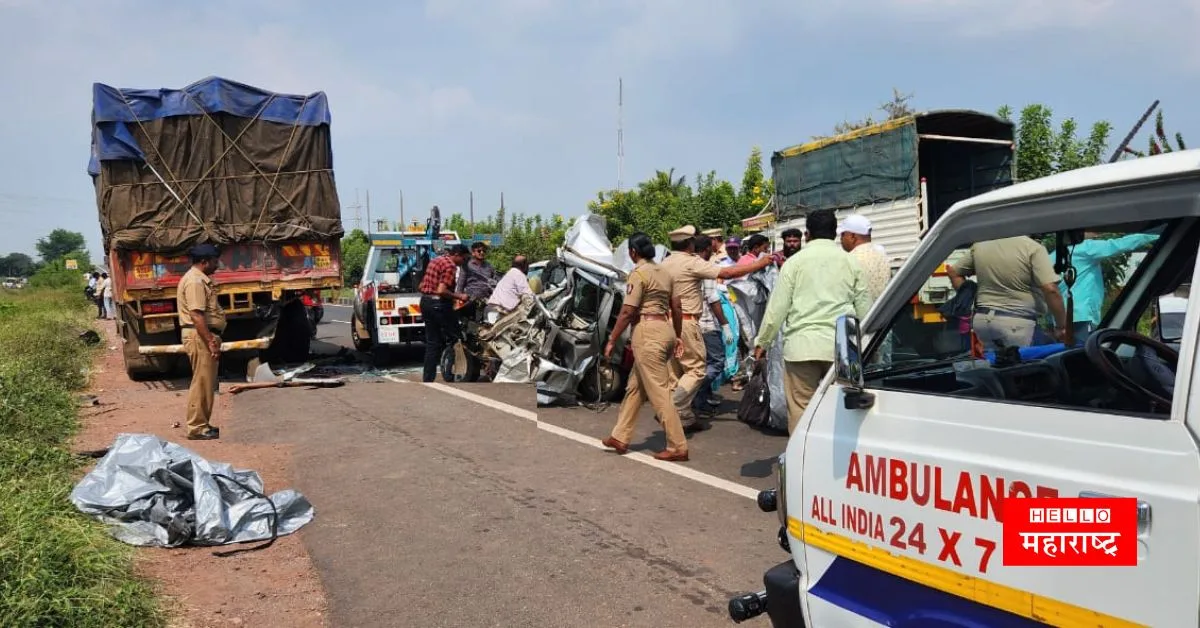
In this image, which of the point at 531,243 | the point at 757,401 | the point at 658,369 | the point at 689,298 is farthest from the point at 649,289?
the point at 531,243

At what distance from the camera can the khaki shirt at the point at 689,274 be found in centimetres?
Answer: 737

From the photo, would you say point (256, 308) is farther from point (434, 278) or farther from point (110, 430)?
point (110, 430)

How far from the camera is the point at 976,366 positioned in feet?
8.66

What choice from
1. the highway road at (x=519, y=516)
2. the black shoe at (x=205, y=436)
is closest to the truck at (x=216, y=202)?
the highway road at (x=519, y=516)

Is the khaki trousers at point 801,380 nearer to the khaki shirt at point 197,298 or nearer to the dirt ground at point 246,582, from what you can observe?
the dirt ground at point 246,582

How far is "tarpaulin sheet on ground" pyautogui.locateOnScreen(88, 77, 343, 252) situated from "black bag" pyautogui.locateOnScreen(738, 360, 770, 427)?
670cm

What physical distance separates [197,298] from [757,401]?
5094 mm

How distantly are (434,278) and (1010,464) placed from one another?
29.8ft

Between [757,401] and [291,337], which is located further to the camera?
[291,337]

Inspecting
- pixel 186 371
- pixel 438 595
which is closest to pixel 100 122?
pixel 186 371

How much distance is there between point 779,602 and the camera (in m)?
2.83

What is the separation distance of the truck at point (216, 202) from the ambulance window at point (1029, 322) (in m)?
10.2

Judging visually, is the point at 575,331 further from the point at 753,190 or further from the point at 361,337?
the point at 753,190

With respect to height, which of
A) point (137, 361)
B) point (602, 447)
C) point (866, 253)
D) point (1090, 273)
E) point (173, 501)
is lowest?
point (602, 447)
